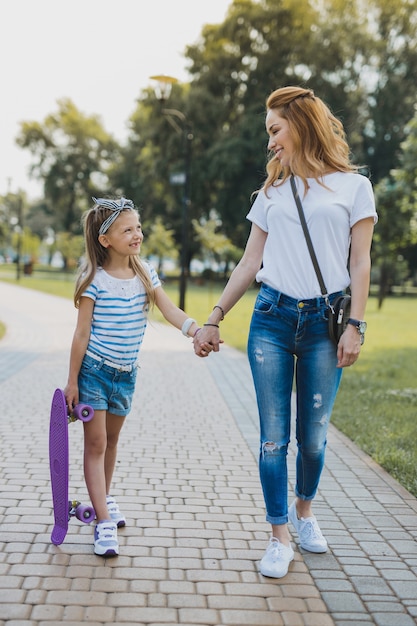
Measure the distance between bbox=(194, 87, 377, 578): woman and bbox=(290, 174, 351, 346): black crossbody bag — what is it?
22 mm

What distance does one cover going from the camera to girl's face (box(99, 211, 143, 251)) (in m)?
3.55

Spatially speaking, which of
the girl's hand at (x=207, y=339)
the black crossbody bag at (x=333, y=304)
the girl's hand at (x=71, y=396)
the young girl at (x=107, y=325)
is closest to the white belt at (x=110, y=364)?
the young girl at (x=107, y=325)

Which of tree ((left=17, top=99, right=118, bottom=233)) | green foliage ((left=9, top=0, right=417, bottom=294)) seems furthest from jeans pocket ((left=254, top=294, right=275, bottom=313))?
tree ((left=17, top=99, right=118, bottom=233))

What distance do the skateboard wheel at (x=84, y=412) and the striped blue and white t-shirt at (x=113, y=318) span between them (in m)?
0.25

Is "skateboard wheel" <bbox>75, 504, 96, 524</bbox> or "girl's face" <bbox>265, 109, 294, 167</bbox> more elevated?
"girl's face" <bbox>265, 109, 294, 167</bbox>

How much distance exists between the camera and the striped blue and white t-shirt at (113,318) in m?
3.49

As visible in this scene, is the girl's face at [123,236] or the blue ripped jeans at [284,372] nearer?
the blue ripped jeans at [284,372]

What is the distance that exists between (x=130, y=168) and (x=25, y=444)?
55.3 meters

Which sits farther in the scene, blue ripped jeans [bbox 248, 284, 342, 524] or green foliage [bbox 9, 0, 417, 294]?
green foliage [bbox 9, 0, 417, 294]

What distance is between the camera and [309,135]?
10.7 ft

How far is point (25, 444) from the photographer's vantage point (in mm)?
5691

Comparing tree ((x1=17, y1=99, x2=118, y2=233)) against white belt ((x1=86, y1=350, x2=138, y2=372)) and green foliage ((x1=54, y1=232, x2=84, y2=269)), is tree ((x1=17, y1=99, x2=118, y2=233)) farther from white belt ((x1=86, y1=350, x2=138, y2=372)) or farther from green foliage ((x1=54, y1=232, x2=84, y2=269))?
white belt ((x1=86, y1=350, x2=138, y2=372))

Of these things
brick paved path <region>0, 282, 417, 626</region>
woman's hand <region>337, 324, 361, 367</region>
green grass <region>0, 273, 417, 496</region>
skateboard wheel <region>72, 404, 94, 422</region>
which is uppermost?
woman's hand <region>337, 324, 361, 367</region>

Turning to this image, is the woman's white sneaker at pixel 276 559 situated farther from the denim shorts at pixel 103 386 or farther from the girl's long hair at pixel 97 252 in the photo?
the girl's long hair at pixel 97 252
